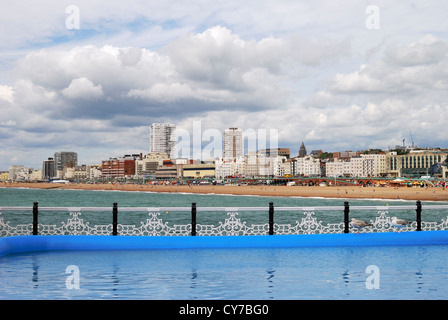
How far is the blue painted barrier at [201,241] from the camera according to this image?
46.5 feet

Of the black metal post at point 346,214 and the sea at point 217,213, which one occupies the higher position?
the black metal post at point 346,214

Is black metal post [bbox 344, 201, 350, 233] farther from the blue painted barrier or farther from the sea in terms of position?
the blue painted barrier

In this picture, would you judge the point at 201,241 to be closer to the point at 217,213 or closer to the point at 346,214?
the point at 346,214

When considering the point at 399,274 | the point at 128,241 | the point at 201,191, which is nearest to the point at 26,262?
the point at 128,241

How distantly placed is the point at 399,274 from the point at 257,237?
528cm

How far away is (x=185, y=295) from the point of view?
8.31 metres

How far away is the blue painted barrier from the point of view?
46.5 ft

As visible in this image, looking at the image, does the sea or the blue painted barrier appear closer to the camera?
the blue painted barrier

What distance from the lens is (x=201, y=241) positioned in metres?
14.5

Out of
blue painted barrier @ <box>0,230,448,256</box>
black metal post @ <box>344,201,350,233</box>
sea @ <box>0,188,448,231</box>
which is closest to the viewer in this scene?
blue painted barrier @ <box>0,230,448,256</box>

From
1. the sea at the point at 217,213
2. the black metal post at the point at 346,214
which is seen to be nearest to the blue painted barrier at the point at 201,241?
the black metal post at the point at 346,214

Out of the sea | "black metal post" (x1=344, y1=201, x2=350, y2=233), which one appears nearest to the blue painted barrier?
"black metal post" (x1=344, y1=201, x2=350, y2=233)

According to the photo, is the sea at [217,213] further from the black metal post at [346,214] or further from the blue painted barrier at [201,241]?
the blue painted barrier at [201,241]
